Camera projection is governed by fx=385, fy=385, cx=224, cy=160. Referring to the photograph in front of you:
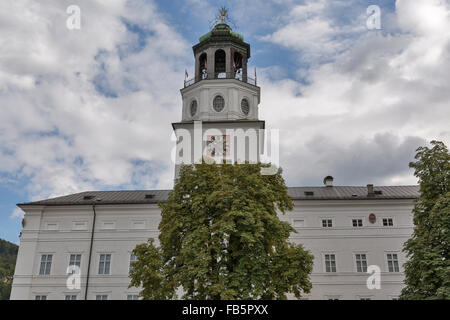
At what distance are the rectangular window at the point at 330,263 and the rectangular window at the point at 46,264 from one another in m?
24.2

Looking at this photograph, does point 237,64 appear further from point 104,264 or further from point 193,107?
point 104,264

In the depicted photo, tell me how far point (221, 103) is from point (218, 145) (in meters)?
4.42

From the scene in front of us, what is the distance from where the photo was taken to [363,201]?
113 feet

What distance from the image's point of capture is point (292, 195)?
35.9m

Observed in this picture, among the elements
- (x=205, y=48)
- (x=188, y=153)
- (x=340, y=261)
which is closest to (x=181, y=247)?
(x=188, y=153)

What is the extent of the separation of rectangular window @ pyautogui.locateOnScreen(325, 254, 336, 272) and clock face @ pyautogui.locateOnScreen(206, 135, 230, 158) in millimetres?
12476

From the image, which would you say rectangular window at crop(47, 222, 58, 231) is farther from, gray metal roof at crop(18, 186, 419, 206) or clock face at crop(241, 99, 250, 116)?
clock face at crop(241, 99, 250, 116)

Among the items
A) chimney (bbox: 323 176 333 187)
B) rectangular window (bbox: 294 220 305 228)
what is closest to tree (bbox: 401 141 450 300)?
rectangular window (bbox: 294 220 305 228)

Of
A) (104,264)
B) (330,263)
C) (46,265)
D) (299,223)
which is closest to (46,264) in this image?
(46,265)

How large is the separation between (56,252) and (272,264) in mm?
24022

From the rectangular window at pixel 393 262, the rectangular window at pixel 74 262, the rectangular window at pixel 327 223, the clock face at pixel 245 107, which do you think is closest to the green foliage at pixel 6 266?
the rectangular window at pixel 74 262

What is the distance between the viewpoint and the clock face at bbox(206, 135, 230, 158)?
110ft

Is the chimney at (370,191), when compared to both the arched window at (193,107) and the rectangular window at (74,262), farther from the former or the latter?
the rectangular window at (74,262)
